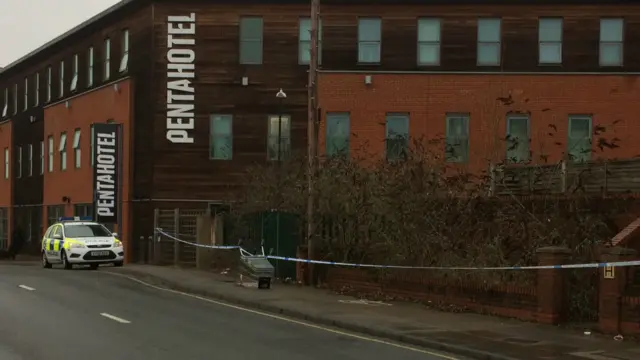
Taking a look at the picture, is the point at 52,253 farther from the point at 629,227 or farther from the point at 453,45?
the point at 629,227

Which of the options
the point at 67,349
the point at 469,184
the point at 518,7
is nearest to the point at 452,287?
the point at 469,184

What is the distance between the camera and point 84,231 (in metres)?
28.4

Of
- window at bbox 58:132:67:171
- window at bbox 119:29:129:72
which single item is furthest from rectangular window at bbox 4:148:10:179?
window at bbox 119:29:129:72

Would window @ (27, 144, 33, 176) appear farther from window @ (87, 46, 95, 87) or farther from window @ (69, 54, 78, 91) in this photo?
window @ (87, 46, 95, 87)

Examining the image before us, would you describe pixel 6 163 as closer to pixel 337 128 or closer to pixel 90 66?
pixel 90 66

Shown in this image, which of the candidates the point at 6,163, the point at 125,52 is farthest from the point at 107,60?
the point at 6,163

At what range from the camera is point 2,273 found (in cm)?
2639

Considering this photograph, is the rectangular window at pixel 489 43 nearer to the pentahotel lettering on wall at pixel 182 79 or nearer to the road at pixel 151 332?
the pentahotel lettering on wall at pixel 182 79

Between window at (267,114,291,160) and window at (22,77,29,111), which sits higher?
window at (22,77,29,111)

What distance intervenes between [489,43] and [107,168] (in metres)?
16.2

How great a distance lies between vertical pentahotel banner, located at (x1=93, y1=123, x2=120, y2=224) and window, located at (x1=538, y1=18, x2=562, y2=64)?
57.1 ft

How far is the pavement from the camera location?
11.4m

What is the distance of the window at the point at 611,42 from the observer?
111 feet

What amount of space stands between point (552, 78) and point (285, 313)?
20.5 metres
